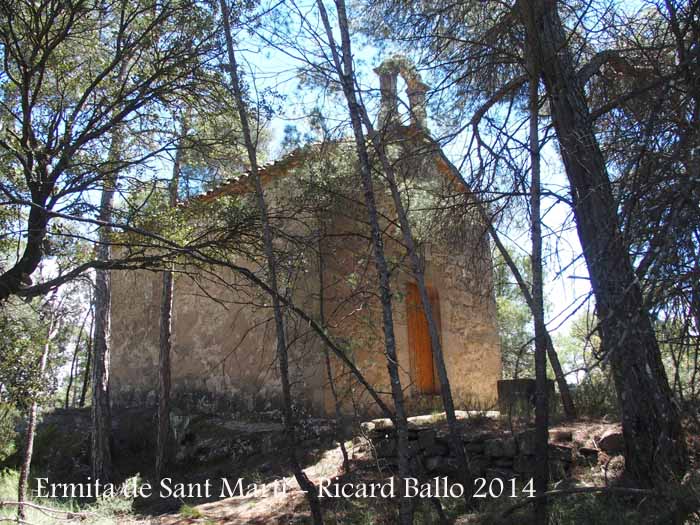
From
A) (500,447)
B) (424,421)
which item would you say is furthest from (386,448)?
(500,447)

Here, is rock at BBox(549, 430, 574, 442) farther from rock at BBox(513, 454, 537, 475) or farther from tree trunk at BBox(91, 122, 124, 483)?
tree trunk at BBox(91, 122, 124, 483)

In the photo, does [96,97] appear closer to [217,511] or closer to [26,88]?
[26,88]

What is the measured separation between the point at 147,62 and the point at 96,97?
70cm

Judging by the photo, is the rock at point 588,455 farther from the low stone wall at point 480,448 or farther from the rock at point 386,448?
the rock at point 386,448

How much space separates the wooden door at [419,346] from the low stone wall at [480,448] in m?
2.88

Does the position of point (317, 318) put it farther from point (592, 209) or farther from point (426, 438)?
point (592, 209)

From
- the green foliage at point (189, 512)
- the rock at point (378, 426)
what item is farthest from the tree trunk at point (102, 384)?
the rock at point (378, 426)

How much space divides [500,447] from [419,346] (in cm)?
455

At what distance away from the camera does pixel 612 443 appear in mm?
5883

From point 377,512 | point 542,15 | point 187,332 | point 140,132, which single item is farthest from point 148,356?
point 542,15

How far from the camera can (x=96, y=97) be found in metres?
6.18

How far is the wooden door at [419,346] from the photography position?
10367mm

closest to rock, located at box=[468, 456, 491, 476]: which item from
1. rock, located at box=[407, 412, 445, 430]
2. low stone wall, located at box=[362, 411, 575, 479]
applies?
low stone wall, located at box=[362, 411, 575, 479]

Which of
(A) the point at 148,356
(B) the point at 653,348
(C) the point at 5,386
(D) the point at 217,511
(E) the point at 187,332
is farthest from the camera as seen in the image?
(A) the point at 148,356
